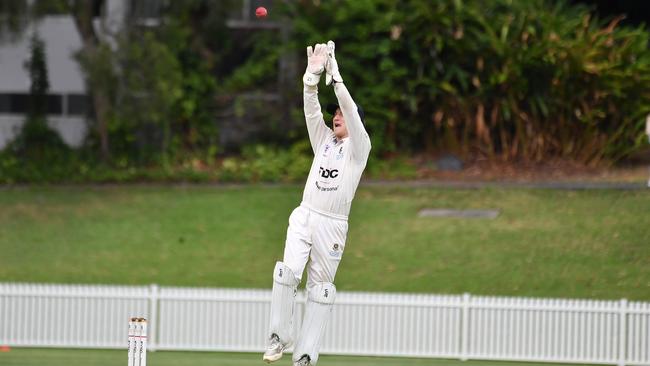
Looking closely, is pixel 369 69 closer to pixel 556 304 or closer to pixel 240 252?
pixel 240 252

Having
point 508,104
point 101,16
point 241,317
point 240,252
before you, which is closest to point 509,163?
point 508,104

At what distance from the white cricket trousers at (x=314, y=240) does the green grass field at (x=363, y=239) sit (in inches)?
286

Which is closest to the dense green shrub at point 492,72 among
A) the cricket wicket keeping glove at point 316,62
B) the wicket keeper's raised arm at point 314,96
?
the wicket keeper's raised arm at point 314,96

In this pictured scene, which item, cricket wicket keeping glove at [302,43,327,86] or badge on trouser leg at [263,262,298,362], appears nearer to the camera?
cricket wicket keeping glove at [302,43,327,86]

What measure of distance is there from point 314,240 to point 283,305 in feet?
1.75

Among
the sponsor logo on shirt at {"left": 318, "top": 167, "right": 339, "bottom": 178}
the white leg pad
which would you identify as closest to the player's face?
the sponsor logo on shirt at {"left": 318, "top": 167, "right": 339, "bottom": 178}

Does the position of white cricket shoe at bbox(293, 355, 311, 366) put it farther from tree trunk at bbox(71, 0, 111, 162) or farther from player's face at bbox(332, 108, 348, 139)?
tree trunk at bbox(71, 0, 111, 162)

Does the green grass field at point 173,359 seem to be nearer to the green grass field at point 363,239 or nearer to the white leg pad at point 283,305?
the green grass field at point 363,239

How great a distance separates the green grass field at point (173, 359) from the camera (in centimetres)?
1242

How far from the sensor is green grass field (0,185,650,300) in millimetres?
16531

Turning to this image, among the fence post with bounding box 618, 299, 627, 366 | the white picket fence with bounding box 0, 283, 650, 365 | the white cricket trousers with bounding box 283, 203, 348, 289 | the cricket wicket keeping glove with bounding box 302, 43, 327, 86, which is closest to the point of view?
the cricket wicket keeping glove with bounding box 302, 43, 327, 86

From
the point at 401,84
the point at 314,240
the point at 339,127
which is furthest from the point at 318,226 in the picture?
the point at 401,84

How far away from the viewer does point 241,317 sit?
45.6ft

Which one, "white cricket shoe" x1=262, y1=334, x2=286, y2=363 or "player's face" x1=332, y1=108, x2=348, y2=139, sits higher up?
"player's face" x1=332, y1=108, x2=348, y2=139
